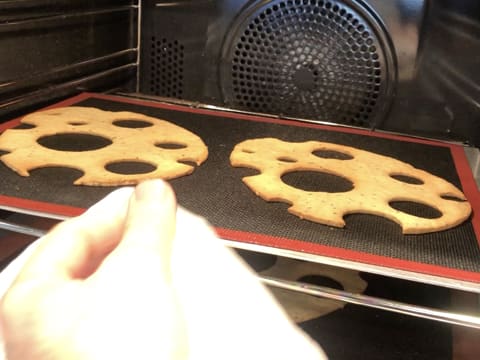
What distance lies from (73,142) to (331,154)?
40 centimetres

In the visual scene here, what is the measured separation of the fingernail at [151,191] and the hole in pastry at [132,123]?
70 cm

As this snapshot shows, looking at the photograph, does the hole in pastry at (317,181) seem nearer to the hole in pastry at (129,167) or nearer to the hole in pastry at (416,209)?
the hole in pastry at (416,209)

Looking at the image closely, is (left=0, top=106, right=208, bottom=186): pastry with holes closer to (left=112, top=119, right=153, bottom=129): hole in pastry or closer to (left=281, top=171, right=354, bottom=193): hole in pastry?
(left=112, top=119, right=153, bottom=129): hole in pastry

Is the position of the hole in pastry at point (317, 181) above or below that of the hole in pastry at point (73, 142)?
below

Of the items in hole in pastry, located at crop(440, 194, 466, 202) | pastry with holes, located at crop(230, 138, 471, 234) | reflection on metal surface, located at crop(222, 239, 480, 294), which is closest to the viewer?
reflection on metal surface, located at crop(222, 239, 480, 294)

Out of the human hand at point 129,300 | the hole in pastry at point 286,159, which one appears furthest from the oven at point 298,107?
the human hand at point 129,300

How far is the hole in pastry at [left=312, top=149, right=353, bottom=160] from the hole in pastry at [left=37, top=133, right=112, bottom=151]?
0.33 meters

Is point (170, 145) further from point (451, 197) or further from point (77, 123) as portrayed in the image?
point (451, 197)

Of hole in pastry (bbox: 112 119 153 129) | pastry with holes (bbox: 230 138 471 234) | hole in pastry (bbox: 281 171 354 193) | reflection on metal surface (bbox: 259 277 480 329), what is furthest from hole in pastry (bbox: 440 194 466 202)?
hole in pastry (bbox: 112 119 153 129)

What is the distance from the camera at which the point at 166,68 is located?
3.75ft

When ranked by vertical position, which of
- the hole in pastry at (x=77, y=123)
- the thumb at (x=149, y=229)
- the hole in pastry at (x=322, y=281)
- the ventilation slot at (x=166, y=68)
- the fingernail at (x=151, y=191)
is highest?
the fingernail at (x=151, y=191)

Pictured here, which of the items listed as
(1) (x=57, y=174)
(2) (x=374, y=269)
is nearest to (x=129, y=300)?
(2) (x=374, y=269)

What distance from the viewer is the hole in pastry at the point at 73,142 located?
32.7 inches

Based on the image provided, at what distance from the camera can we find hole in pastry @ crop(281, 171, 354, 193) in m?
0.76
